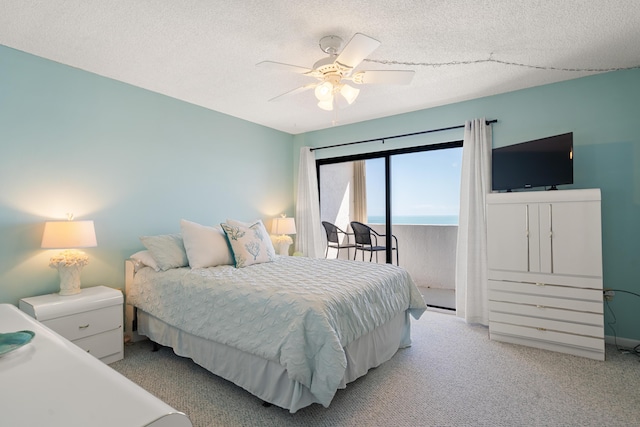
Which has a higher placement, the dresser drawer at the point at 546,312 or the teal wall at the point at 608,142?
the teal wall at the point at 608,142

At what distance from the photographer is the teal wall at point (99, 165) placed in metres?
2.50

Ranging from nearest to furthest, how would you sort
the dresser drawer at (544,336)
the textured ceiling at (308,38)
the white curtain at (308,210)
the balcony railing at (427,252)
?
the textured ceiling at (308,38), the dresser drawer at (544,336), the balcony railing at (427,252), the white curtain at (308,210)

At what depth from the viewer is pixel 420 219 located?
4844mm

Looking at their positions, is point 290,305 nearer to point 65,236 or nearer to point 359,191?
point 65,236

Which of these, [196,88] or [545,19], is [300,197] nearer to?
[196,88]

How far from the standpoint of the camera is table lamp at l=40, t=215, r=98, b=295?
2436 mm

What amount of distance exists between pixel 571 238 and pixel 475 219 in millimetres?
932

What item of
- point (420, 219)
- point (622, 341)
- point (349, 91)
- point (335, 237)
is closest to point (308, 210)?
point (335, 237)

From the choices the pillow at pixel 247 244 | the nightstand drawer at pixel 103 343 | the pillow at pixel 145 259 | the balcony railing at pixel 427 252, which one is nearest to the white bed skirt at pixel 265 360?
the nightstand drawer at pixel 103 343

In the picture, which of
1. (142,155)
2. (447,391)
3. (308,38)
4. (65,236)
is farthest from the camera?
(142,155)

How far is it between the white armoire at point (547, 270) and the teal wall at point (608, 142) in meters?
0.55

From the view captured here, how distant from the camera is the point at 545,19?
2145 millimetres

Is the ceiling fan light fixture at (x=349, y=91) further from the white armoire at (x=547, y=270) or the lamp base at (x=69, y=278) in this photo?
the lamp base at (x=69, y=278)

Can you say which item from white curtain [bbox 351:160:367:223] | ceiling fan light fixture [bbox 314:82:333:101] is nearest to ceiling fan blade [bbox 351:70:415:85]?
ceiling fan light fixture [bbox 314:82:333:101]
